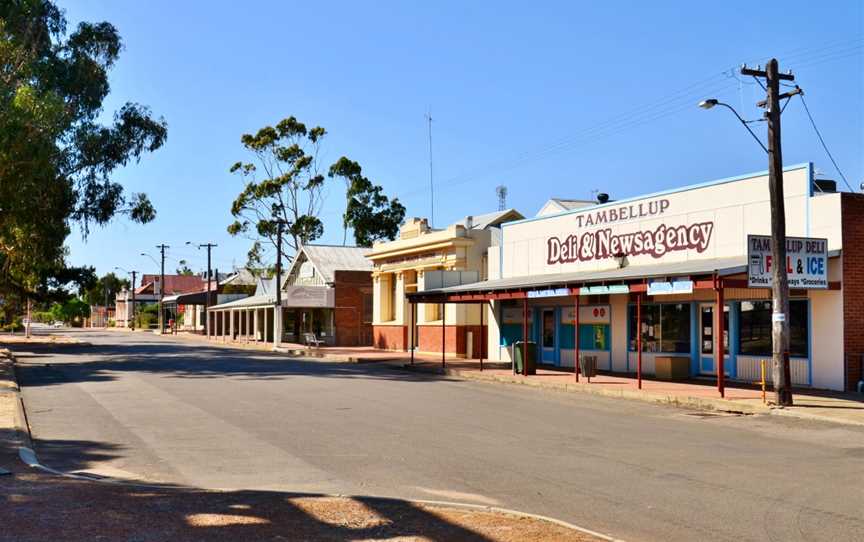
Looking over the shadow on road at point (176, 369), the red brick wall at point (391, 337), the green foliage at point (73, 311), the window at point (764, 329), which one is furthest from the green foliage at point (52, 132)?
the green foliage at point (73, 311)

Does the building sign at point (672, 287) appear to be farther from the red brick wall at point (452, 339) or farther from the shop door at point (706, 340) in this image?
the red brick wall at point (452, 339)

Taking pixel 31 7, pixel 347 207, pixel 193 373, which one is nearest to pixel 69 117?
pixel 31 7

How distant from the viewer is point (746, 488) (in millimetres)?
9008

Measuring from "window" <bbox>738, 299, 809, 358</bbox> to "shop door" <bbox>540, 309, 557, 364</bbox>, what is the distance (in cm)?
871

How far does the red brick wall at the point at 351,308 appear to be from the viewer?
168ft

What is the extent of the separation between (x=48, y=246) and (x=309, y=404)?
78.5 ft

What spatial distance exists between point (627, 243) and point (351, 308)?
28248mm

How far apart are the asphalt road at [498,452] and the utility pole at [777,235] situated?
5.95 ft

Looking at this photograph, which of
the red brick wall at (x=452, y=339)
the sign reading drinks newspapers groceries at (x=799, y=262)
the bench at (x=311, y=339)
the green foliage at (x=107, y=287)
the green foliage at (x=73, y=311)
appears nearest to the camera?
the sign reading drinks newspapers groceries at (x=799, y=262)

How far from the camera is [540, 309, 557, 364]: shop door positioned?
3002 centimetres

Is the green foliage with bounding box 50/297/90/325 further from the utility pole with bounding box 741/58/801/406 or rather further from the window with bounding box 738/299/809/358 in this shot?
the utility pole with bounding box 741/58/801/406

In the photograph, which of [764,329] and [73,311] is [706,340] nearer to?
[764,329]

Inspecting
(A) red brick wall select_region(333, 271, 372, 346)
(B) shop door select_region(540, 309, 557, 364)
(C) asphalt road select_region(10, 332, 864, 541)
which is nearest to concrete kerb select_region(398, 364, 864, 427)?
(C) asphalt road select_region(10, 332, 864, 541)

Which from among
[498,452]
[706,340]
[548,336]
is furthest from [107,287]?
[498,452]
